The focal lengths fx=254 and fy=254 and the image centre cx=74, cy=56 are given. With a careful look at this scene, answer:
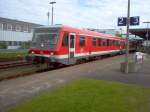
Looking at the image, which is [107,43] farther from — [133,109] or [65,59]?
[133,109]

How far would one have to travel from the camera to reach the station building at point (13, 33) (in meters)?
51.9

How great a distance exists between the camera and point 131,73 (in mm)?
14531

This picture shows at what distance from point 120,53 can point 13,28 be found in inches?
1105

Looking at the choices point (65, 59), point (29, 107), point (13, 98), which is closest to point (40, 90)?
point (13, 98)

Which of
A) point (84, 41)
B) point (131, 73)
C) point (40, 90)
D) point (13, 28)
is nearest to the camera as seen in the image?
point (40, 90)

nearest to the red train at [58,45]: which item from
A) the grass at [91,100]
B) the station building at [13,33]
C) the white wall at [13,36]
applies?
the grass at [91,100]

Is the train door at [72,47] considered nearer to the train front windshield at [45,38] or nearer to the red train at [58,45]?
the red train at [58,45]

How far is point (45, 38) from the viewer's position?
17141 millimetres

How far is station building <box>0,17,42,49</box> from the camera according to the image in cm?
5189

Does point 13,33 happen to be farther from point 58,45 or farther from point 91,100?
point 91,100

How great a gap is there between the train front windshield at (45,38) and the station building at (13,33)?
3260 centimetres

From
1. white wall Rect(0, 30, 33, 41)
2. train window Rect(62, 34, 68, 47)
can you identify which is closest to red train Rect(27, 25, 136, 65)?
train window Rect(62, 34, 68, 47)

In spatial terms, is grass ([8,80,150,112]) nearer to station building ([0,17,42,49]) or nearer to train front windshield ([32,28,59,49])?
train front windshield ([32,28,59,49])

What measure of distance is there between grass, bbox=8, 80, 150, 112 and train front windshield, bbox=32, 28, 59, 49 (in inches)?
281
